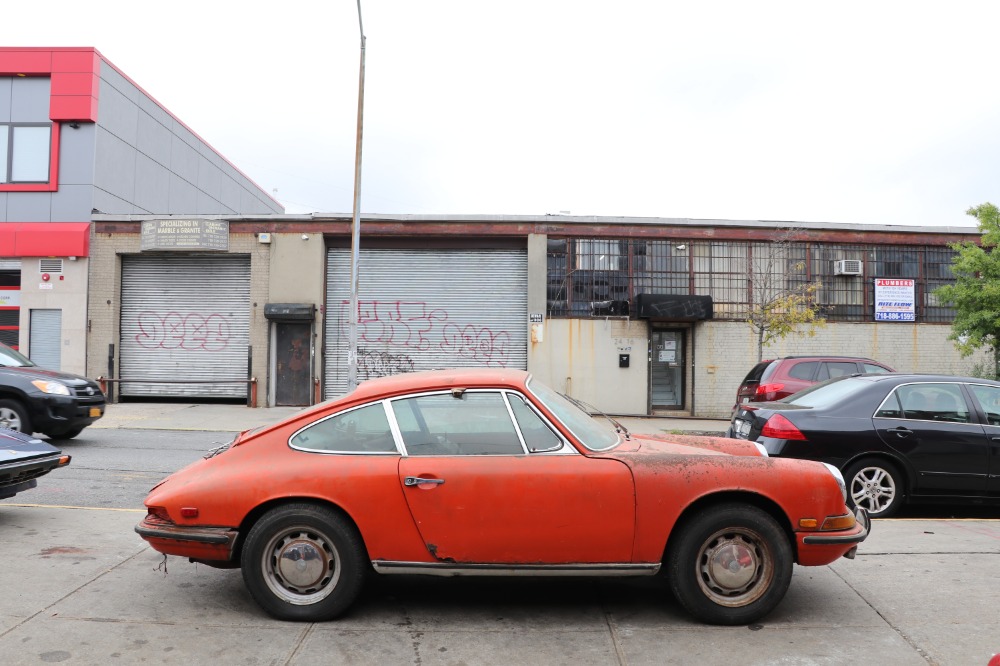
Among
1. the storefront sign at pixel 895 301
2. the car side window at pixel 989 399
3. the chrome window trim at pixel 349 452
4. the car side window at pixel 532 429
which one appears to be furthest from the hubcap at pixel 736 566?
the storefront sign at pixel 895 301

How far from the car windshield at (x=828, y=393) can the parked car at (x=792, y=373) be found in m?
3.34

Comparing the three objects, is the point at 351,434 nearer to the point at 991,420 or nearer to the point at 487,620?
the point at 487,620

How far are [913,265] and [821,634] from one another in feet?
56.9

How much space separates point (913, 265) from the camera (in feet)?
59.9

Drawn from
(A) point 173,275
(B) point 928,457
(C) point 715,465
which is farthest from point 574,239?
(C) point 715,465

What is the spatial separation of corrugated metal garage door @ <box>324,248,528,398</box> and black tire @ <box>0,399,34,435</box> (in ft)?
29.5

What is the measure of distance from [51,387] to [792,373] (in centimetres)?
1112

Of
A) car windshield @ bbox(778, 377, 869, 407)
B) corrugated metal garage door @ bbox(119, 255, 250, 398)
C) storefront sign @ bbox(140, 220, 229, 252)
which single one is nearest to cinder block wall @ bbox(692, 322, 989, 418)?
car windshield @ bbox(778, 377, 869, 407)

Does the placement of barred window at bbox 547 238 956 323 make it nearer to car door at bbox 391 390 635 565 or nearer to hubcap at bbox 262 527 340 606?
car door at bbox 391 390 635 565

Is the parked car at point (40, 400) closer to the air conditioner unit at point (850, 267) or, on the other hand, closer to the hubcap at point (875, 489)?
the hubcap at point (875, 489)

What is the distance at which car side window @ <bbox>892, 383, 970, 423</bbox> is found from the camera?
21.9ft

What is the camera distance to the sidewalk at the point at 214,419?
14.3 m

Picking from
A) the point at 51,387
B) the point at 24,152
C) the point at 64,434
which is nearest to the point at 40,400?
the point at 51,387

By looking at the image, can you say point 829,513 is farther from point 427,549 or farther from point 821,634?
point 427,549
